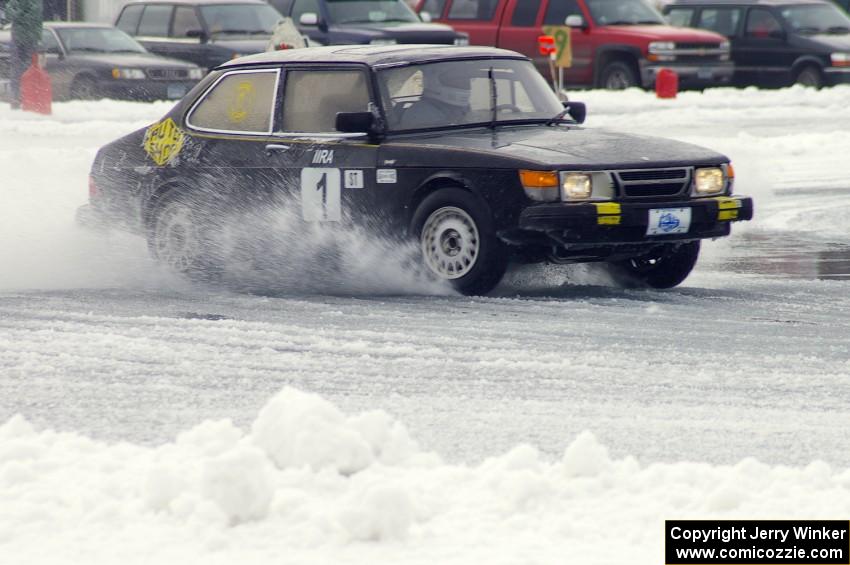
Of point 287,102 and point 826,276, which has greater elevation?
point 287,102

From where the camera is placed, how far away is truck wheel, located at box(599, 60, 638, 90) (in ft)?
88.0

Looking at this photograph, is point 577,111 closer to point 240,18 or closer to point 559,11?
point 240,18

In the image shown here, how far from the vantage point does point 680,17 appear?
97.7ft

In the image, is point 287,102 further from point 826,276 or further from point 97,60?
point 97,60

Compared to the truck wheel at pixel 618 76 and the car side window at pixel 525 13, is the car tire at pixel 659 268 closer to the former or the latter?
the truck wheel at pixel 618 76

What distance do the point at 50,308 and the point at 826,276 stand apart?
471cm

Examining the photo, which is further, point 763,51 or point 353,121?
point 763,51

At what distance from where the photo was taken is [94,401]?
21.4ft

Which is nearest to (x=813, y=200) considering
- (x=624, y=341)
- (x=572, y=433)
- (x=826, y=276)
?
(x=826, y=276)

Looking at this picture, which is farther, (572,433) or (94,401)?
(94,401)

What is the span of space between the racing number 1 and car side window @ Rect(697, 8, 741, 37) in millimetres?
19528

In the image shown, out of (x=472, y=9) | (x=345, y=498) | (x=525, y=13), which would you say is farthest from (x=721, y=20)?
(x=345, y=498)

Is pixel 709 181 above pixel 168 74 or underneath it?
above

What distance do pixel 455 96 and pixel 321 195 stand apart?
981 millimetres
